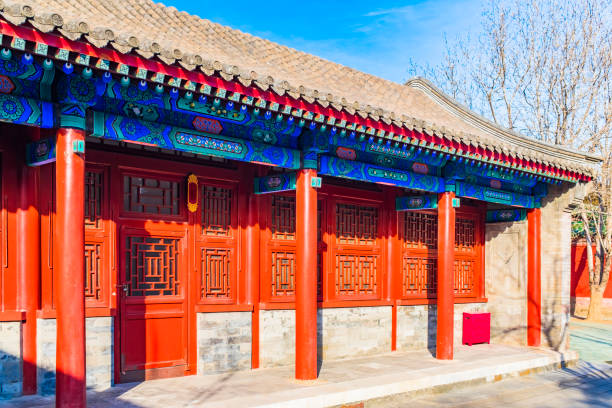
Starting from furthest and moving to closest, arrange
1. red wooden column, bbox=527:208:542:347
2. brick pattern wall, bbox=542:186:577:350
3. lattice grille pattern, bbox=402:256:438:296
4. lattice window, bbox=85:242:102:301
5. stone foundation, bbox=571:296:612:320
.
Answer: stone foundation, bbox=571:296:612:320 < red wooden column, bbox=527:208:542:347 < brick pattern wall, bbox=542:186:577:350 < lattice grille pattern, bbox=402:256:438:296 < lattice window, bbox=85:242:102:301

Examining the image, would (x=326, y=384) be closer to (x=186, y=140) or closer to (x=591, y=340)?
(x=186, y=140)

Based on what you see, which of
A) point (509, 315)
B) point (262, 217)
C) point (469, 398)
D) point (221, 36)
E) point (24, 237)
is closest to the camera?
point (24, 237)

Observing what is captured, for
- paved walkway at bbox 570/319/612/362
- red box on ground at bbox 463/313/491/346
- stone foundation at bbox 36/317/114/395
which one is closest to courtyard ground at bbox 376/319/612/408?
paved walkway at bbox 570/319/612/362

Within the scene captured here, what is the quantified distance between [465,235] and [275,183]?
4936 millimetres

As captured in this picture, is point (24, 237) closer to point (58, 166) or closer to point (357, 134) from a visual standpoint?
point (58, 166)

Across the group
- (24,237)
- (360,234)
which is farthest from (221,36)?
(24,237)

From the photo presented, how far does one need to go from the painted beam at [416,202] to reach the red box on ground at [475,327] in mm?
2408

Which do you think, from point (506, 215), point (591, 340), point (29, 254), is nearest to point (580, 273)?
point (591, 340)

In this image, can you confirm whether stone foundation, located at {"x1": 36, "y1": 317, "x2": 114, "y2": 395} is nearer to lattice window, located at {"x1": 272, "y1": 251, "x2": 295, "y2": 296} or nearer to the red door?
the red door

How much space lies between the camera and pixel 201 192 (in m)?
7.73

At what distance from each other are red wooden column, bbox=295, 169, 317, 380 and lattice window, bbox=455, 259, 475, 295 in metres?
4.63

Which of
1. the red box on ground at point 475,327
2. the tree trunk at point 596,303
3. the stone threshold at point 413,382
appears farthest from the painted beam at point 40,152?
the tree trunk at point 596,303

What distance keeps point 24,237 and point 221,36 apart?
422 centimetres

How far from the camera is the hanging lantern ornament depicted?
754cm
